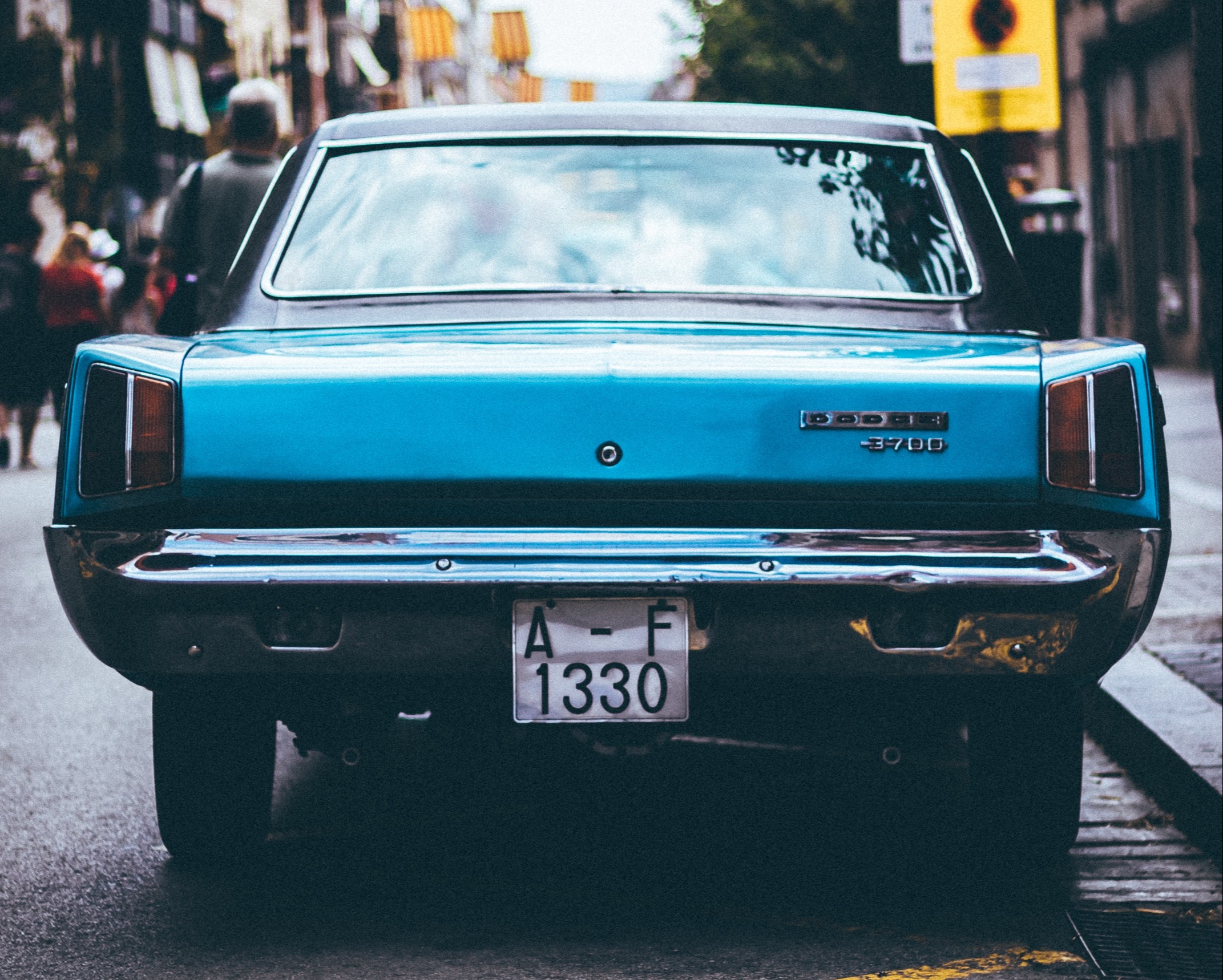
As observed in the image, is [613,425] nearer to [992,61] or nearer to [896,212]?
[896,212]

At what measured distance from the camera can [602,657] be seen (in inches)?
131

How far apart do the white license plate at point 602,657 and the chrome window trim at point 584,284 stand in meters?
1.01

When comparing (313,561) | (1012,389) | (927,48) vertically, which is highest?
(927,48)

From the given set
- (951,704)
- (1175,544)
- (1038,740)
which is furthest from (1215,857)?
(1175,544)

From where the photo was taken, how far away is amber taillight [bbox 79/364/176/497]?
3.45 meters

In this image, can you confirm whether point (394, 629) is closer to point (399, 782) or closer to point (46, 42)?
point (399, 782)

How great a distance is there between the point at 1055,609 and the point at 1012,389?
0.39m

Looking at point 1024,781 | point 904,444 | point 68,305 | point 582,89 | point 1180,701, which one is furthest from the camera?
point 582,89

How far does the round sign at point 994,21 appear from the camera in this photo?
8.88 metres

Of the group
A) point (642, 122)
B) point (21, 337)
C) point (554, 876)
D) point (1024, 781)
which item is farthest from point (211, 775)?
point (21, 337)

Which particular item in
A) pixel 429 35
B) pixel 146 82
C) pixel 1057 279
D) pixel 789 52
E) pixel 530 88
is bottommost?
pixel 1057 279

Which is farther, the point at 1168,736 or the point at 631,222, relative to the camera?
the point at 1168,736

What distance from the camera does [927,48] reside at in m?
10.0

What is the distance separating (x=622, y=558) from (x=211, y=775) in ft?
3.60
